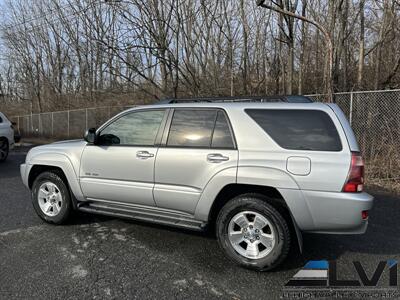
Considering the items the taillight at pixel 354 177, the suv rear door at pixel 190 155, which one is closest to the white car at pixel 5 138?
the suv rear door at pixel 190 155

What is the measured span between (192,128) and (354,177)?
188 cm

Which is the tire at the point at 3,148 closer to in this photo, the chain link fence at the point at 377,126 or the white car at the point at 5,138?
the white car at the point at 5,138

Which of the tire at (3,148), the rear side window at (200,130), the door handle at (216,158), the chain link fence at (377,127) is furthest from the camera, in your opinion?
the tire at (3,148)

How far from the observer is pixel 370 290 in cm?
344

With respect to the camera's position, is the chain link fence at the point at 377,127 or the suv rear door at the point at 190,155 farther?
the chain link fence at the point at 377,127

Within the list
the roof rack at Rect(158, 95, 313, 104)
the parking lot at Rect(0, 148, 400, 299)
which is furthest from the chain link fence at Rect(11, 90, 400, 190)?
the roof rack at Rect(158, 95, 313, 104)

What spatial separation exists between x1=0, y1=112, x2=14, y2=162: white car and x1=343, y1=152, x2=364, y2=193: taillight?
1133 cm

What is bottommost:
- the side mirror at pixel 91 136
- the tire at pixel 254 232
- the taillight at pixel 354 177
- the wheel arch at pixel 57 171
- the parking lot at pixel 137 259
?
the parking lot at pixel 137 259

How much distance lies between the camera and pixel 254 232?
385 cm

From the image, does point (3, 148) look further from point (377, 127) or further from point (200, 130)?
point (377, 127)

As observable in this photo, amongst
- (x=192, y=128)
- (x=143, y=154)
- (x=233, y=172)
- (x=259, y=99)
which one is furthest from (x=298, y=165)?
(x=143, y=154)

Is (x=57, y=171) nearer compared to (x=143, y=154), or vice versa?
(x=143, y=154)

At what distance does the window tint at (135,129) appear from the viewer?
459 cm

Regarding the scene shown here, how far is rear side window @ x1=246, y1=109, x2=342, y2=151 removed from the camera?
3.68 meters
